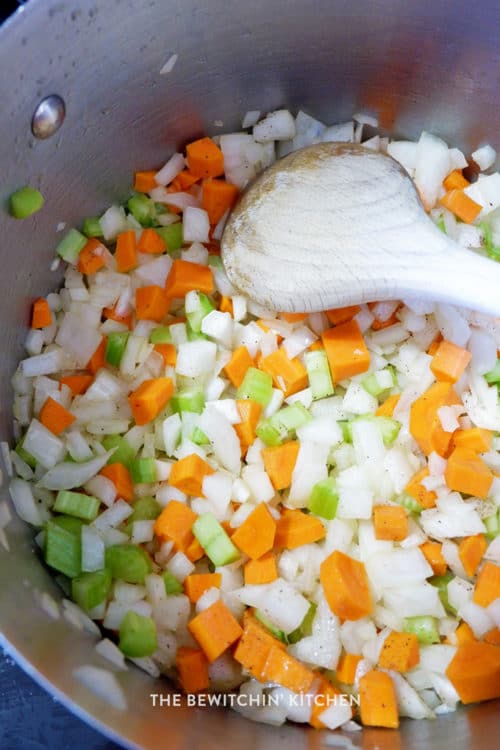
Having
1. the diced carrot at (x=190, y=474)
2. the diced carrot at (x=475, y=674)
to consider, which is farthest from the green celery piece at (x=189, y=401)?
the diced carrot at (x=475, y=674)

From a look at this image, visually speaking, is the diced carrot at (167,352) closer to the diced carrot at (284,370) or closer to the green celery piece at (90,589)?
the diced carrot at (284,370)

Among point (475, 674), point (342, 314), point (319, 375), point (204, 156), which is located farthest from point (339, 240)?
point (475, 674)

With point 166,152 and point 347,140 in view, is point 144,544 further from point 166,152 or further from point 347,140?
point 347,140

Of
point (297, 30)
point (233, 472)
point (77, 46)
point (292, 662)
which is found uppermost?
point (77, 46)

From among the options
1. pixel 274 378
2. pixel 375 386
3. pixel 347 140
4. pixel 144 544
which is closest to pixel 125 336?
pixel 274 378

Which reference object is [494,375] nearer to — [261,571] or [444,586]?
[444,586]

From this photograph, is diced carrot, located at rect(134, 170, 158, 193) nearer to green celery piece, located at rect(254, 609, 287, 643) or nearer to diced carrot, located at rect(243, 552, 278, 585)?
diced carrot, located at rect(243, 552, 278, 585)
